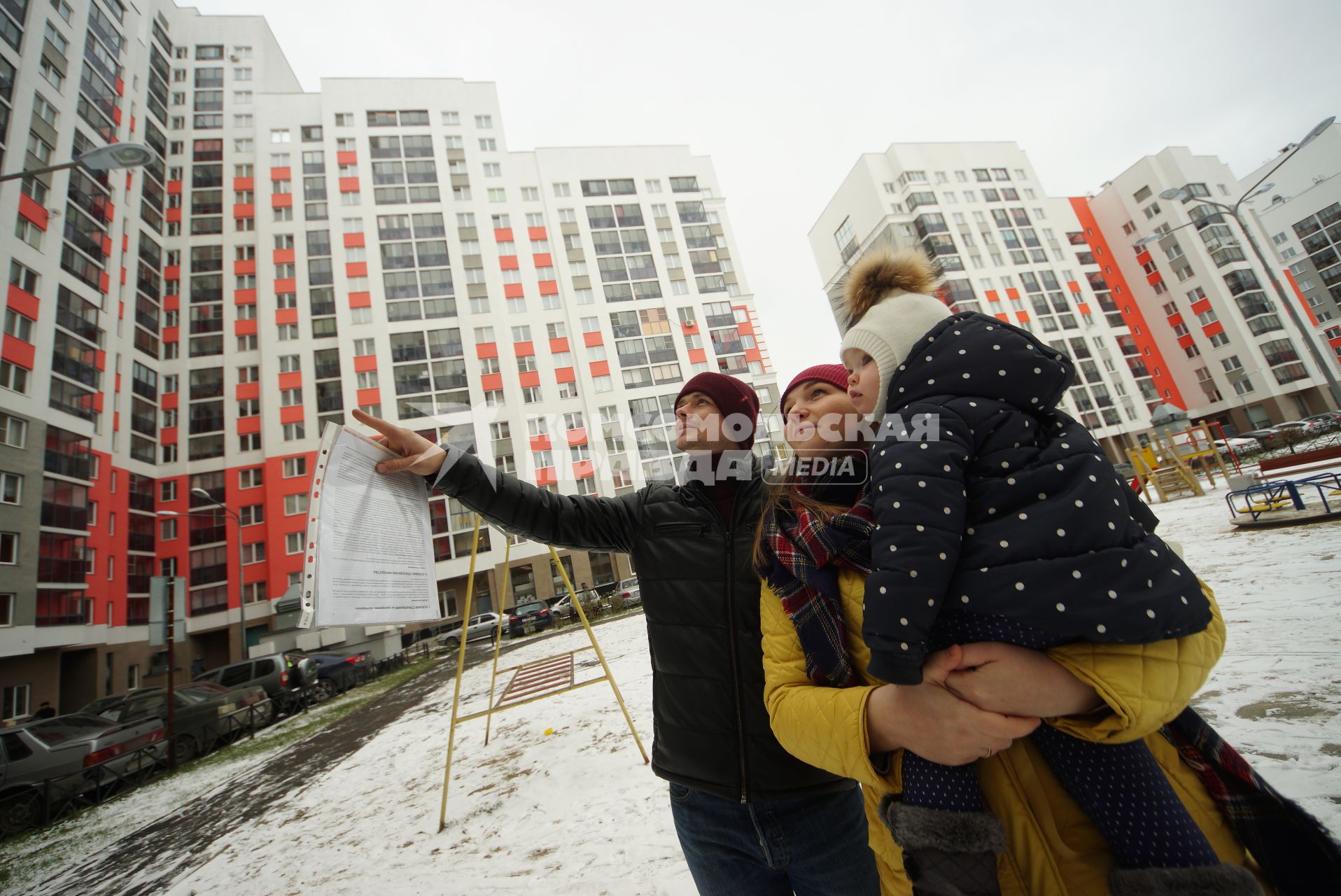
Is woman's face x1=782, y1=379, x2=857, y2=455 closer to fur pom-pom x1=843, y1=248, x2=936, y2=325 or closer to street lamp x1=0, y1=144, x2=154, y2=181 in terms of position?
fur pom-pom x1=843, y1=248, x2=936, y2=325

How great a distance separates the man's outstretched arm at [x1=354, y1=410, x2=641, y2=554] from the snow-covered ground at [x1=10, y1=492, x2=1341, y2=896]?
1.97m

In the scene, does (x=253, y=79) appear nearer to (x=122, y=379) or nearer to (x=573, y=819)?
(x=122, y=379)

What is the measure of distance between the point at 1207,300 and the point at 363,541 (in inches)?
2698

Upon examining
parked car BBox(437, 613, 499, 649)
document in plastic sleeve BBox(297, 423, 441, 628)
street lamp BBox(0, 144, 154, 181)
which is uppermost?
street lamp BBox(0, 144, 154, 181)

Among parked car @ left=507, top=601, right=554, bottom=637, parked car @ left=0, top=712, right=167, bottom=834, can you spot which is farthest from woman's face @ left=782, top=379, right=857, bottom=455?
parked car @ left=507, top=601, right=554, bottom=637

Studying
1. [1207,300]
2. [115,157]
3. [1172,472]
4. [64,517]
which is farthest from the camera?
[1207,300]

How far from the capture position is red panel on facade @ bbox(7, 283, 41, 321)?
21531 millimetres

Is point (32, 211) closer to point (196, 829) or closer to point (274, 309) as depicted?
point (274, 309)

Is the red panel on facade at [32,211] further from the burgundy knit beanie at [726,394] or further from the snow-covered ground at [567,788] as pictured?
the burgundy knit beanie at [726,394]

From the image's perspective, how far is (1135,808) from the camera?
0.92m

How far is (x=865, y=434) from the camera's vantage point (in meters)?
1.62

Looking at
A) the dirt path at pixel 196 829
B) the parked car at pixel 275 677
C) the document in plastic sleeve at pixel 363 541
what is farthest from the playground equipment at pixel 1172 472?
the parked car at pixel 275 677

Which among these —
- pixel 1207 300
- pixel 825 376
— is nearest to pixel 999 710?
pixel 825 376

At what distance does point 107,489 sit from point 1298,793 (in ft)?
129
